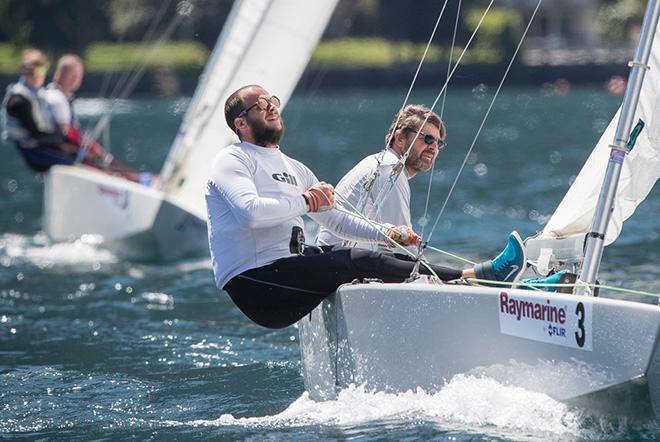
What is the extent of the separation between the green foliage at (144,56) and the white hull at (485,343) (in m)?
48.6

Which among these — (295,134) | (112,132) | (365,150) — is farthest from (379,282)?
(112,132)

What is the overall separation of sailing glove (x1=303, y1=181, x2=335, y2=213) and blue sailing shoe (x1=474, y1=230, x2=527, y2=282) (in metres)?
0.71

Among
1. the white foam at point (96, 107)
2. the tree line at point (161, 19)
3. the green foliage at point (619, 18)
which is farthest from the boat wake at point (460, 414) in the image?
the green foliage at point (619, 18)

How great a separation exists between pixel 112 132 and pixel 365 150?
1042cm

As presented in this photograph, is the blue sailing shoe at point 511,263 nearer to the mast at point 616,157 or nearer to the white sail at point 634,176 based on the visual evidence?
the mast at point 616,157

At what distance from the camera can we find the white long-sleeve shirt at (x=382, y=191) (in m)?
5.95

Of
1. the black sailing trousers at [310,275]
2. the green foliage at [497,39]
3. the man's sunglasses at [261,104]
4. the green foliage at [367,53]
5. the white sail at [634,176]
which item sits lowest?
the black sailing trousers at [310,275]

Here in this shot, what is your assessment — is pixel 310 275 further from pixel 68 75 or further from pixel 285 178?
pixel 68 75

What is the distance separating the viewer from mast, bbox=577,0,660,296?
16.7 ft

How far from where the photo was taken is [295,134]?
33.6 metres

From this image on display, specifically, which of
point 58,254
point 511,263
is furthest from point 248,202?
point 58,254

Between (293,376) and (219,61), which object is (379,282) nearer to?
(293,376)

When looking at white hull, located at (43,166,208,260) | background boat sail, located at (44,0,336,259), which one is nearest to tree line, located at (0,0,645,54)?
white hull, located at (43,166,208,260)

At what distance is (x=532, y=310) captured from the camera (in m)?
4.95
